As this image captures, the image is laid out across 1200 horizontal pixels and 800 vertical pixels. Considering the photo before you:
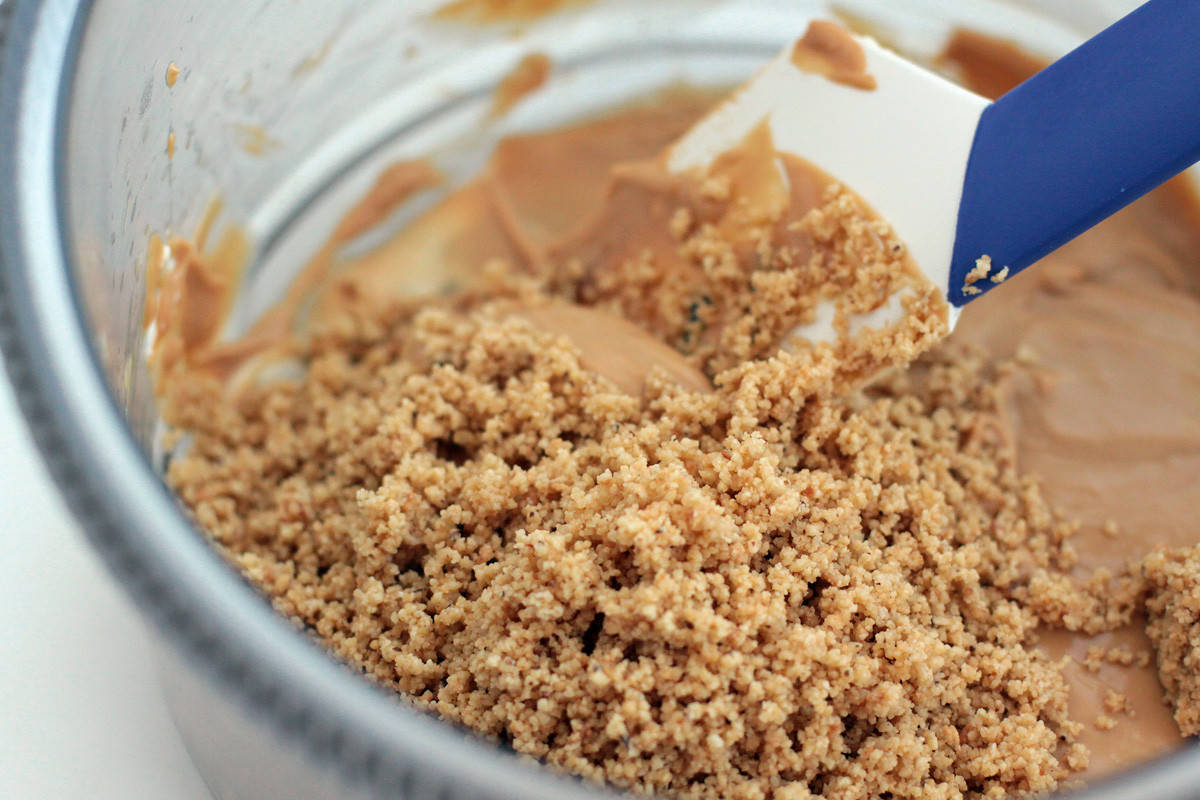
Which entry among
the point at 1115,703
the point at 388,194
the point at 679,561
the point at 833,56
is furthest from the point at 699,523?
the point at 388,194

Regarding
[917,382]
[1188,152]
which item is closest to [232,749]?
[917,382]

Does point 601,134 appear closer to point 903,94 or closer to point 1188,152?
point 903,94

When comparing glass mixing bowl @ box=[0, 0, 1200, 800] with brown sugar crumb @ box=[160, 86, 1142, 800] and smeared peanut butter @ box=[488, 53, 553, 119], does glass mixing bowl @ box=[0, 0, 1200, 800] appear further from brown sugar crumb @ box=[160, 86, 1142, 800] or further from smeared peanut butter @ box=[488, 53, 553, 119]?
brown sugar crumb @ box=[160, 86, 1142, 800]

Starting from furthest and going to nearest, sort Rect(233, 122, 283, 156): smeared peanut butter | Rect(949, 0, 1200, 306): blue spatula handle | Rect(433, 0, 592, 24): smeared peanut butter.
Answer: Rect(433, 0, 592, 24): smeared peanut butter
Rect(233, 122, 283, 156): smeared peanut butter
Rect(949, 0, 1200, 306): blue spatula handle

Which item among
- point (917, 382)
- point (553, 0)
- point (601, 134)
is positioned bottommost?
point (917, 382)

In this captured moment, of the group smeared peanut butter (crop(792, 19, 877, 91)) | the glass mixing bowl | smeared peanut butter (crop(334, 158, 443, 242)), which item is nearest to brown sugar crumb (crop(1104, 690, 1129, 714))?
the glass mixing bowl

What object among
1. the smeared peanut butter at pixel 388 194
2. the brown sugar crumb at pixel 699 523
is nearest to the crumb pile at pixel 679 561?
the brown sugar crumb at pixel 699 523

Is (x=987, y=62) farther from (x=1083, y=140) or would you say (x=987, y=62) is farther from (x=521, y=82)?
(x=521, y=82)
